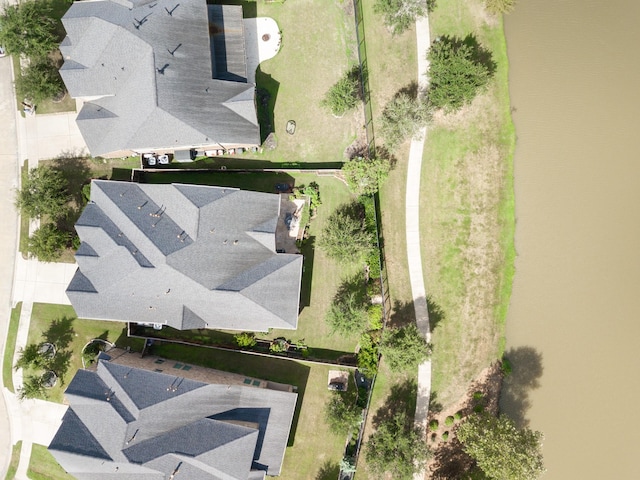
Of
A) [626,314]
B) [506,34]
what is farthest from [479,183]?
[626,314]

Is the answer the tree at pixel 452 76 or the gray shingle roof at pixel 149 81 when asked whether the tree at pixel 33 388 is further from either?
the tree at pixel 452 76

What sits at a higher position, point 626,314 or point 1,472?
point 626,314

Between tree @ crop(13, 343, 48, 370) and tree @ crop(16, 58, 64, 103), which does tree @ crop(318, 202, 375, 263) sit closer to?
tree @ crop(13, 343, 48, 370)

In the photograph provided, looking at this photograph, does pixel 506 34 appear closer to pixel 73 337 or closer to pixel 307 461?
pixel 307 461

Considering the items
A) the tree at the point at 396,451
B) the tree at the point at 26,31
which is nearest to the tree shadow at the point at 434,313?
the tree at the point at 396,451

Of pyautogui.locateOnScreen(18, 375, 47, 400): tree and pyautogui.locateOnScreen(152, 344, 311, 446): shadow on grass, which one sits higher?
pyautogui.locateOnScreen(152, 344, 311, 446): shadow on grass

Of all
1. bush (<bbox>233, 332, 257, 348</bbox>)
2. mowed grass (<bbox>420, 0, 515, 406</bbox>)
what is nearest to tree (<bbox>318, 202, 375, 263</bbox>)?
Answer: mowed grass (<bbox>420, 0, 515, 406</bbox>)
